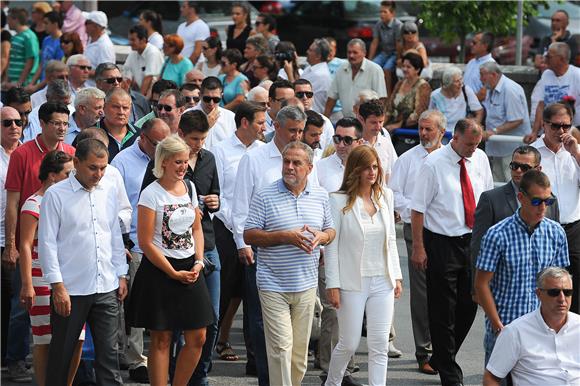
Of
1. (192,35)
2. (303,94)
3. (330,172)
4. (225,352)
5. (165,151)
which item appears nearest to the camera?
(165,151)

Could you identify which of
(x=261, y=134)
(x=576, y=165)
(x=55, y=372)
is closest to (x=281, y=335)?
(x=55, y=372)

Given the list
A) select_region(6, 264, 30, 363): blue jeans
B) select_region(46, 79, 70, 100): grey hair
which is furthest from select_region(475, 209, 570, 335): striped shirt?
select_region(46, 79, 70, 100): grey hair

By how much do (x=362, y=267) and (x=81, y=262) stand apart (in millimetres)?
1981

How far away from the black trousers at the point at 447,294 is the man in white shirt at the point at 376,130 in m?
1.16

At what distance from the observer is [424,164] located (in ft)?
33.8

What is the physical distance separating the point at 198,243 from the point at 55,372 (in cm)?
130

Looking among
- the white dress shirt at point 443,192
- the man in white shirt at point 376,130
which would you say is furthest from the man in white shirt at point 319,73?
the white dress shirt at point 443,192

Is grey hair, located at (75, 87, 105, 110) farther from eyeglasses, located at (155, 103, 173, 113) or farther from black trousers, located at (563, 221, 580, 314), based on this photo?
black trousers, located at (563, 221, 580, 314)

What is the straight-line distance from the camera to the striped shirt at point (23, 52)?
63.9ft

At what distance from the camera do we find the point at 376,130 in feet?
36.4

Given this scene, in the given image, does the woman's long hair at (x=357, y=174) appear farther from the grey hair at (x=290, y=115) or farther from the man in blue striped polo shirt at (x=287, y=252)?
the grey hair at (x=290, y=115)

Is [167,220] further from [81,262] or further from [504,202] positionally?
[504,202]

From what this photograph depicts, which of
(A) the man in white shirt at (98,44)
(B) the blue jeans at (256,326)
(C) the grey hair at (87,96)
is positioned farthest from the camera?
(A) the man in white shirt at (98,44)

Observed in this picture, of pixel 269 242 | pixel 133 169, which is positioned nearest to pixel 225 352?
pixel 133 169
